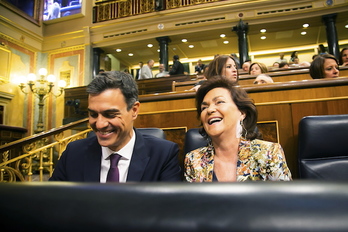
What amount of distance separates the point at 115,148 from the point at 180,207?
3.44 feet

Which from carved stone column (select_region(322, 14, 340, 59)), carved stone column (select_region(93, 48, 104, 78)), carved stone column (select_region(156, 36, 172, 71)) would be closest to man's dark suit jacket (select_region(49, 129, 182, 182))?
carved stone column (select_region(156, 36, 172, 71))

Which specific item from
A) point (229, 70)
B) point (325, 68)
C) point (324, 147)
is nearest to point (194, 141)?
point (324, 147)

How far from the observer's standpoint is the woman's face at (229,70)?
7.22ft

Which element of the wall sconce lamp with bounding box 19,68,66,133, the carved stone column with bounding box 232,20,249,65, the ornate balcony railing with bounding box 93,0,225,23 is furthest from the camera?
the ornate balcony railing with bounding box 93,0,225,23

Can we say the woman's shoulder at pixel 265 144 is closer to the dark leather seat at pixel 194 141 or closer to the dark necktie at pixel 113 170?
the dark leather seat at pixel 194 141

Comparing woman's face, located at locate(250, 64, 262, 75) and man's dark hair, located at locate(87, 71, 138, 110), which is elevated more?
woman's face, located at locate(250, 64, 262, 75)

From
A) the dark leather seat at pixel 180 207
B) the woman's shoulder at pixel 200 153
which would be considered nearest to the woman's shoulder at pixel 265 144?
the woman's shoulder at pixel 200 153

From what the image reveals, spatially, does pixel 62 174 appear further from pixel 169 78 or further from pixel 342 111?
pixel 169 78

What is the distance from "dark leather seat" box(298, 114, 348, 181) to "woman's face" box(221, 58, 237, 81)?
0.99 meters

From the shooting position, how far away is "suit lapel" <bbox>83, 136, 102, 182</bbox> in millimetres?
1088

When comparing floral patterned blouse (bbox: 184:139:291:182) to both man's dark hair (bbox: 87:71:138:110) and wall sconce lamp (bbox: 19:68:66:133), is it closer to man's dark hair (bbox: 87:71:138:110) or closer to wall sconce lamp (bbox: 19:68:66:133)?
man's dark hair (bbox: 87:71:138:110)

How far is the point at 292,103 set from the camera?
181cm

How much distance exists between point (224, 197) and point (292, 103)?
5.99 ft

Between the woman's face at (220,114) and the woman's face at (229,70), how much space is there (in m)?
0.91
